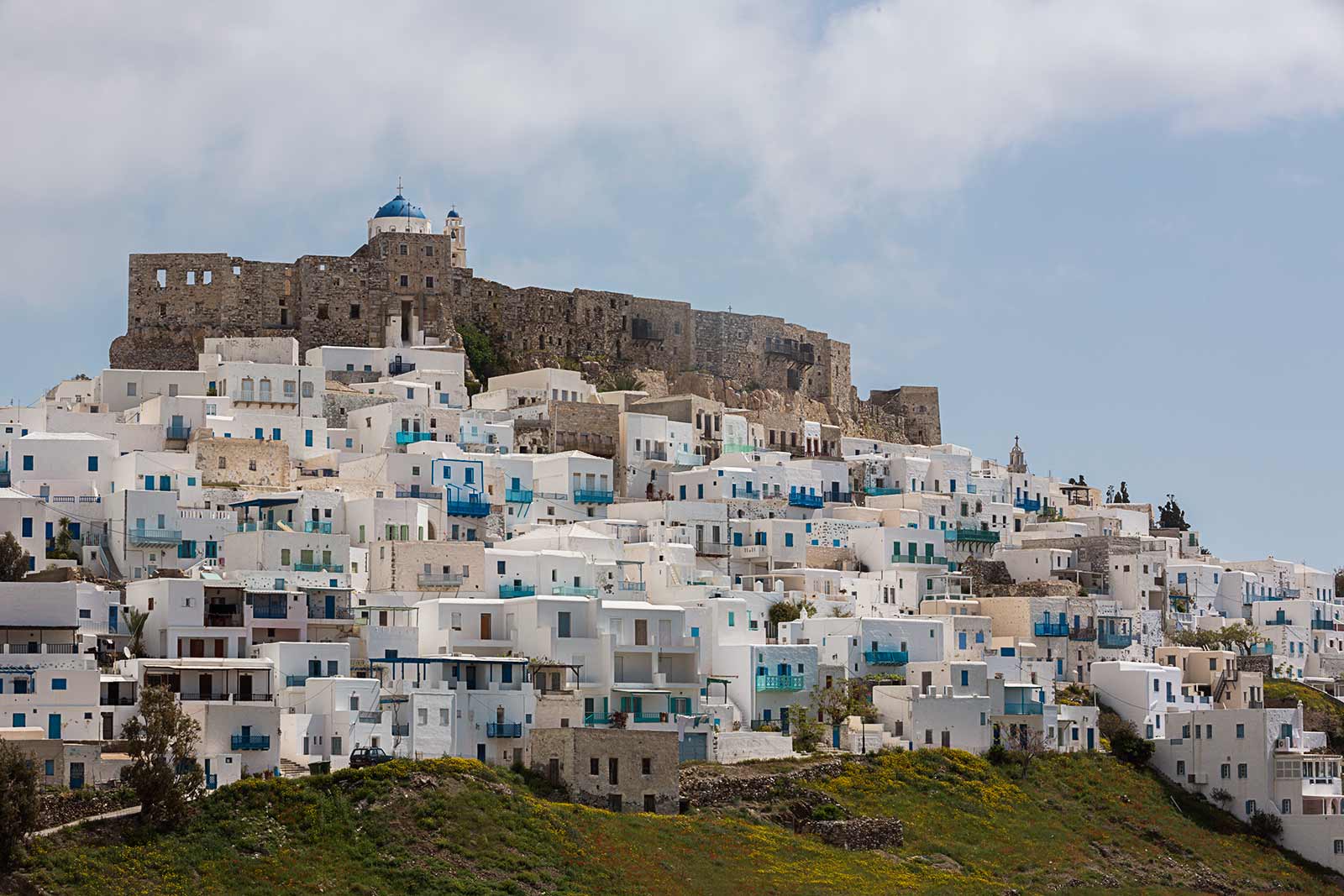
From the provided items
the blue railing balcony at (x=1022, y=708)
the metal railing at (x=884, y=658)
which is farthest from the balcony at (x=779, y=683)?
the blue railing balcony at (x=1022, y=708)

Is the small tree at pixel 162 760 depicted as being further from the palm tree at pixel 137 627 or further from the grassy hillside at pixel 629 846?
the palm tree at pixel 137 627

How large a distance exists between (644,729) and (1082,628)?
2522cm

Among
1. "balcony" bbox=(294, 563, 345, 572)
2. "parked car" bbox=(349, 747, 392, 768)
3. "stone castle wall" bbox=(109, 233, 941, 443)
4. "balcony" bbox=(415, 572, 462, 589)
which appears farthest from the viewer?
"stone castle wall" bbox=(109, 233, 941, 443)

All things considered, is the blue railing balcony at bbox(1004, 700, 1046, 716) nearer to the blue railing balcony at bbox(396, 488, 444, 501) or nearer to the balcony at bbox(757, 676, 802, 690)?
the balcony at bbox(757, 676, 802, 690)

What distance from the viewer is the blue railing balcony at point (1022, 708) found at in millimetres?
77000

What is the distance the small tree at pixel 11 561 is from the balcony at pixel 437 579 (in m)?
12.2

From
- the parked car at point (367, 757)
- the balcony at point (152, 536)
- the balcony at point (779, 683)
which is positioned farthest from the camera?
the balcony at point (779, 683)

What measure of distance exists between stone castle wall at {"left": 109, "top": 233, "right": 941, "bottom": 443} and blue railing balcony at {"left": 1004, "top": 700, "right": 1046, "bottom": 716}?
3707cm

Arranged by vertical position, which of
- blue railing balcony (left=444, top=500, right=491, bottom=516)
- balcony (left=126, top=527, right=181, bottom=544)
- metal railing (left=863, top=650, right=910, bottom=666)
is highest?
blue railing balcony (left=444, top=500, right=491, bottom=516)

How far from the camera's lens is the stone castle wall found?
102 metres

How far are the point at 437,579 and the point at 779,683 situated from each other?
36.7 ft

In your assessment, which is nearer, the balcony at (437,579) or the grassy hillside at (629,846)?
the grassy hillside at (629,846)

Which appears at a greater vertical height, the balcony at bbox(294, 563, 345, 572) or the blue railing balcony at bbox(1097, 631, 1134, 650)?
the balcony at bbox(294, 563, 345, 572)

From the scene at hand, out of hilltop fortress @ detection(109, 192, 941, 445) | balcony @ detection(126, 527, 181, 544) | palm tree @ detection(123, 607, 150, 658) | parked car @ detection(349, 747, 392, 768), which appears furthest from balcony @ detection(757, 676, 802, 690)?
hilltop fortress @ detection(109, 192, 941, 445)
